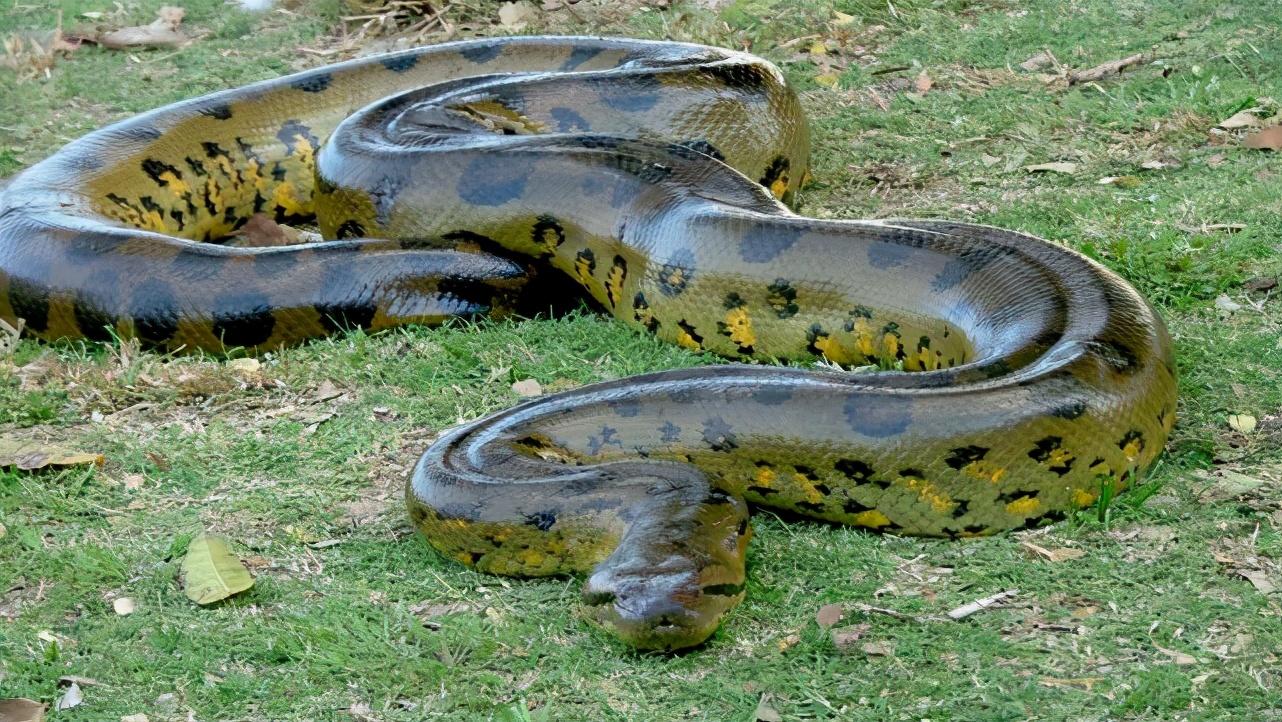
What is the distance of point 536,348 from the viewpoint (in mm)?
5898

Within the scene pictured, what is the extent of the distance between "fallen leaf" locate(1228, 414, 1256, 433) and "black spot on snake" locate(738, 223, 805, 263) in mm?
1746

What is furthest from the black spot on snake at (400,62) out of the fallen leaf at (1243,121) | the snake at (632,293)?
the fallen leaf at (1243,121)

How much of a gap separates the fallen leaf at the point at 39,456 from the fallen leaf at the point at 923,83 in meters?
5.42

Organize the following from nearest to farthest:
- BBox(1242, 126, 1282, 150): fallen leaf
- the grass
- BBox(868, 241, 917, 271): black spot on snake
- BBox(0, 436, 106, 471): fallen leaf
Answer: the grass < BBox(0, 436, 106, 471): fallen leaf < BBox(868, 241, 917, 271): black spot on snake < BBox(1242, 126, 1282, 150): fallen leaf

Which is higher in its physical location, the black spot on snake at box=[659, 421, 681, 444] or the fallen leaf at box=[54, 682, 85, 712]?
the black spot on snake at box=[659, 421, 681, 444]

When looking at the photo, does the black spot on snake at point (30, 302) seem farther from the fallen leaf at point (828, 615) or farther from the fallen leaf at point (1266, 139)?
the fallen leaf at point (1266, 139)

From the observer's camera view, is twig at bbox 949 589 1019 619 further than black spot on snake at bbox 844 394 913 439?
No

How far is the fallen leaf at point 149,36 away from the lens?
10805 mm

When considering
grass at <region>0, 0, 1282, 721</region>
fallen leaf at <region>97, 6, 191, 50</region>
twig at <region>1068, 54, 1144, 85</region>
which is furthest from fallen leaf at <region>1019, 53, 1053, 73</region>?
fallen leaf at <region>97, 6, 191, 50</region>

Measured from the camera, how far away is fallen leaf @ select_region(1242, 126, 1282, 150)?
703cm

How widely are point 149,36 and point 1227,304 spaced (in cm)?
858

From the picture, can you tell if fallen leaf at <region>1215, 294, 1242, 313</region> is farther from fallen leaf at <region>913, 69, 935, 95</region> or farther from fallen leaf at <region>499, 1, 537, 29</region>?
fallen leaf at <region>499, 1, 537, 29</region>

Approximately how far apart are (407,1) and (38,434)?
5.83 m

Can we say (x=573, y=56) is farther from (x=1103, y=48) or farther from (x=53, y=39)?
(x=53, y=39)
